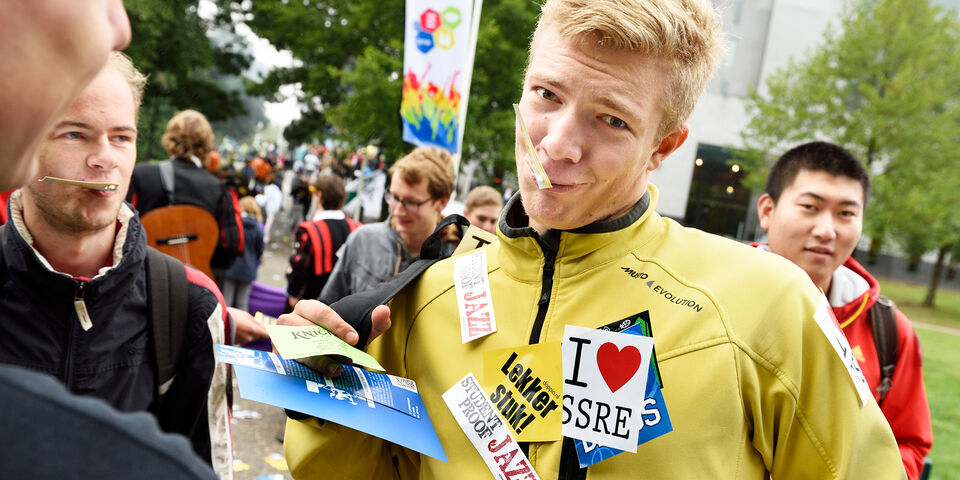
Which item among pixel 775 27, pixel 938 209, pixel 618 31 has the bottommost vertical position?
pixel 938 209

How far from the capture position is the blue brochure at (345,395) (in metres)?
1.29

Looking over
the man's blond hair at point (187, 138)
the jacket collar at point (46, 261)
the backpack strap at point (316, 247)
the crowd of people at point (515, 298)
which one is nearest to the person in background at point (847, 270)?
the crowd of people at point (515, 298)

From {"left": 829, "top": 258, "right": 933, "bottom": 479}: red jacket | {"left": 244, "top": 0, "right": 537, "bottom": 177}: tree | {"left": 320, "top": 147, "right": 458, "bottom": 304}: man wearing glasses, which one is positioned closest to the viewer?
{"left": 829, "top": 258, "right": 933, "bottom": 479}: red jacket

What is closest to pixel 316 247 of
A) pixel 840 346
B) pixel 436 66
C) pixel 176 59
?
pixel 436 66

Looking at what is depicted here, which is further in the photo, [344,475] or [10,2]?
[344,475]

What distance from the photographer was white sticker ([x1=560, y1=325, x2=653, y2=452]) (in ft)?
4.38

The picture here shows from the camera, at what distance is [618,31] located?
52.9 inches

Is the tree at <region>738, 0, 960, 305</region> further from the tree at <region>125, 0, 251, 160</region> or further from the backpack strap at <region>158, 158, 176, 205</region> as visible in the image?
the backpack strap at <region>158, 158, 176, 205</region>

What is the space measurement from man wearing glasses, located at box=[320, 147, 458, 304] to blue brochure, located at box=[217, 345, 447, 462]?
2564 mm

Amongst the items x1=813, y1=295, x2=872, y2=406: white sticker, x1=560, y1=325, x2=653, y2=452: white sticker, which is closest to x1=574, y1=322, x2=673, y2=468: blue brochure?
x1=560, y1=325, x2=653, y2=452: white sticker

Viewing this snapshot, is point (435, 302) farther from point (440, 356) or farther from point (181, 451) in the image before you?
point (181, 451)

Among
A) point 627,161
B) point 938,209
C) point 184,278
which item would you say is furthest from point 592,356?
point 938,209

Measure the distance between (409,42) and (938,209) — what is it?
2031cm

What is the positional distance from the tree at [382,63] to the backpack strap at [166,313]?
989cm
